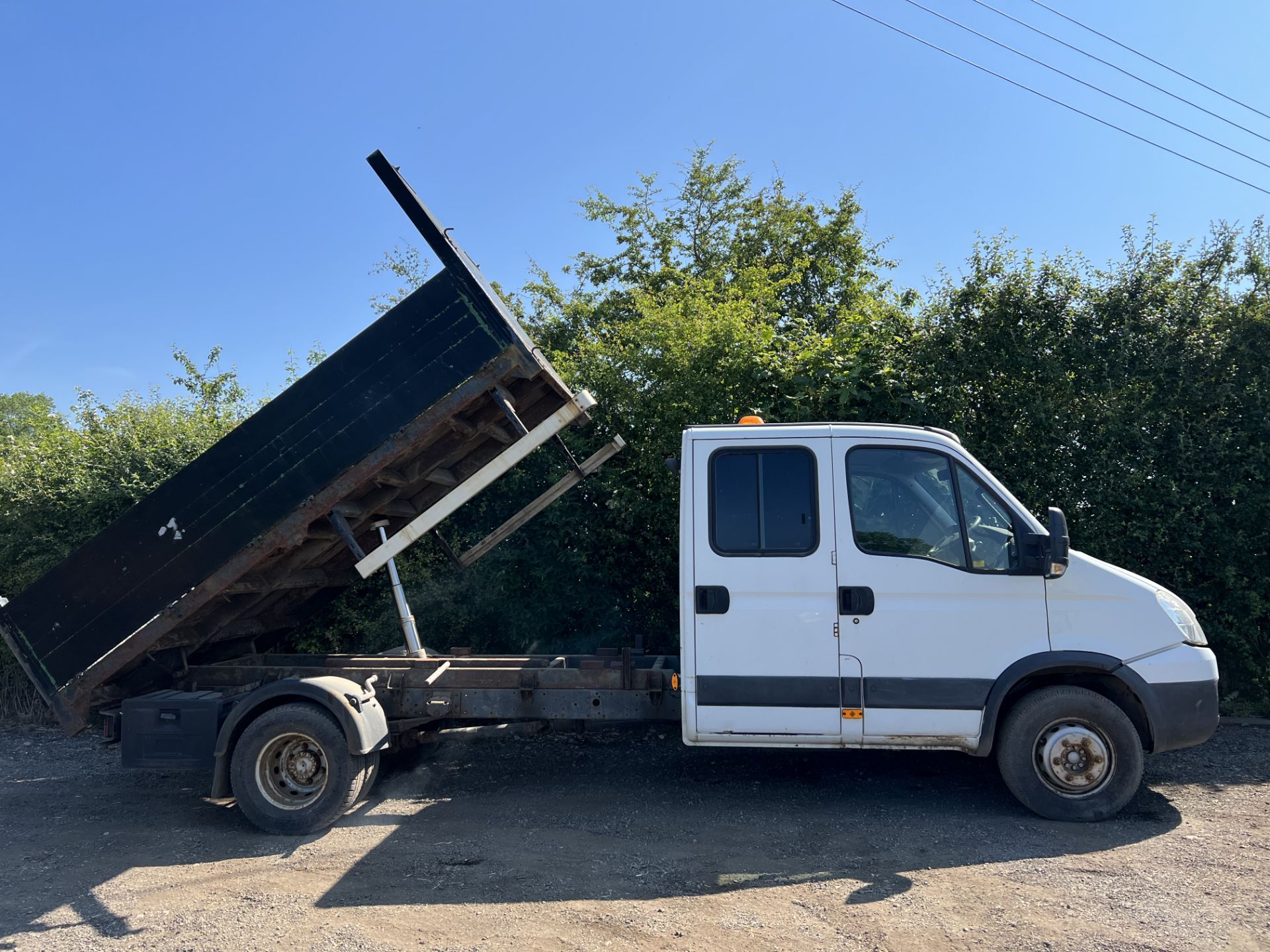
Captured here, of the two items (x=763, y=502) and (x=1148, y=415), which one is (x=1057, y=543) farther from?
(x=1148, y=415)

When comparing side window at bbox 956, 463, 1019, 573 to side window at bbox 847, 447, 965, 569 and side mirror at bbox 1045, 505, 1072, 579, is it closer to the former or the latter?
side window at bbox 847, 447, 965, 569

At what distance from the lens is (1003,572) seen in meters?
5.05

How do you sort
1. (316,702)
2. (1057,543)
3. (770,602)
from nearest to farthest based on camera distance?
(1057,543), (770,602), (316,702)

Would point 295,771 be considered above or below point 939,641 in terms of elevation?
below

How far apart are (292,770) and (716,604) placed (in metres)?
2.90

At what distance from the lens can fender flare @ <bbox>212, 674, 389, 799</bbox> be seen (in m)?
5.23

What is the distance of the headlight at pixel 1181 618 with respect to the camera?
5062mm

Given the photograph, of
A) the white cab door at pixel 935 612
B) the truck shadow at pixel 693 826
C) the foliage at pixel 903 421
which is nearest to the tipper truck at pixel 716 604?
the white cab door at pixel 935 612

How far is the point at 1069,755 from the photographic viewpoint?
16.6 ft

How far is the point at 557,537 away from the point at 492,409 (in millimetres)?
2323

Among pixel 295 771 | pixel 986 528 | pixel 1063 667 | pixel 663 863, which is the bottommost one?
pixel 663 863

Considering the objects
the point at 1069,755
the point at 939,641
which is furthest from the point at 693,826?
the point at 1069,755

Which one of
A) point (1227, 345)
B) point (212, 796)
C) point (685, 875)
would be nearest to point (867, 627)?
point (685, 875)

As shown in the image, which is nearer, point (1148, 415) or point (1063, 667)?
point (1063, 667)
